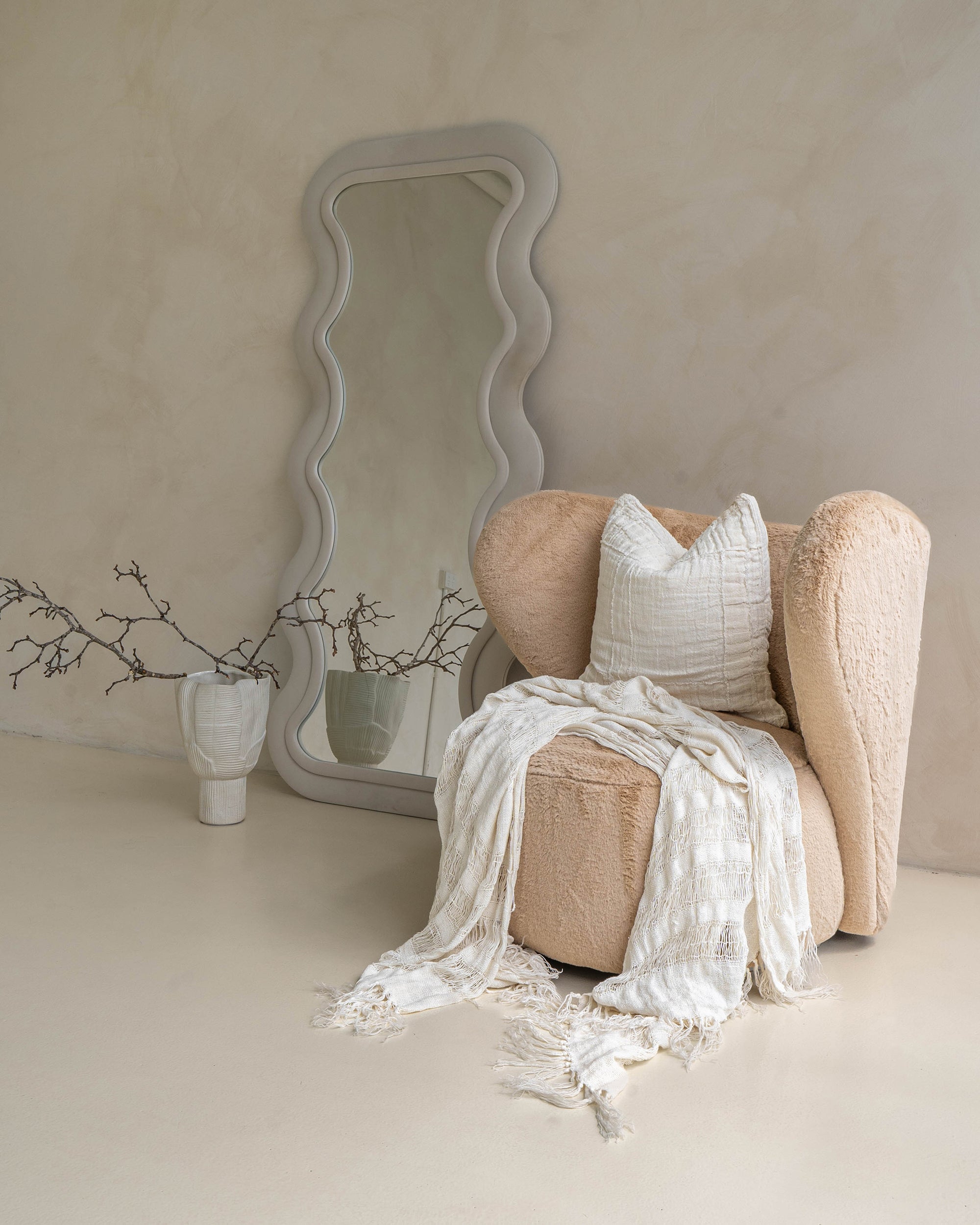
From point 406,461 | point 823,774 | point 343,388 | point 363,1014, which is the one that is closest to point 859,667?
point 823,774

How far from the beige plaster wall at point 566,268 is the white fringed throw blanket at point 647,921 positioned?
92cm

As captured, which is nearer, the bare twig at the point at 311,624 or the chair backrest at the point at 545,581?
the chair backrest at the point at 545,581

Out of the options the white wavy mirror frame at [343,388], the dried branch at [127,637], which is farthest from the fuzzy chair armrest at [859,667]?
the dried branch at [127,637]

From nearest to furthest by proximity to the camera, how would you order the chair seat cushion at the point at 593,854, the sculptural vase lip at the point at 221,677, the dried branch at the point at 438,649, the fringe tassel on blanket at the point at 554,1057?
1. the fringe tassel on blanket at the point at 554,1057
2. the chair seat cushion at the point at 593,854
3. the sculptural vase lip at the point at 221,677
4. the dried branch at the point at 438,649

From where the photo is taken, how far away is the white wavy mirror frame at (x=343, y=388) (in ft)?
8.14

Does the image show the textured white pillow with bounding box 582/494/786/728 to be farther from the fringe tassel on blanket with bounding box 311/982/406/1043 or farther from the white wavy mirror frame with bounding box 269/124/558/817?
the fringe tassel on blanket with bounding box 311/982/406/1043

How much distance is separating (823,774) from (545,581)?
75cm

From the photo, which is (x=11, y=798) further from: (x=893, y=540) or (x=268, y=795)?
(x=893, y=540)

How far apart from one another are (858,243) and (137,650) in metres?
2.37

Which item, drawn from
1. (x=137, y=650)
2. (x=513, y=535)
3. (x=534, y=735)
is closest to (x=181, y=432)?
(x=137, y=650)

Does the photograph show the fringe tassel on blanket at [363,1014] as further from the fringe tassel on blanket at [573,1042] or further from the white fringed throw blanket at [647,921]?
the fringe tassel on blanket at [573,1042]

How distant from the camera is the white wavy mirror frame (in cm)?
248

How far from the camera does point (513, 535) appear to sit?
2.12m

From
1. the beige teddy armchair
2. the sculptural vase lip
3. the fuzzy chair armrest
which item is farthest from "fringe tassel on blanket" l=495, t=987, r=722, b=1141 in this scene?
the sculptural vase lip
